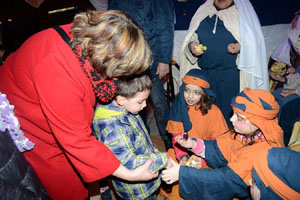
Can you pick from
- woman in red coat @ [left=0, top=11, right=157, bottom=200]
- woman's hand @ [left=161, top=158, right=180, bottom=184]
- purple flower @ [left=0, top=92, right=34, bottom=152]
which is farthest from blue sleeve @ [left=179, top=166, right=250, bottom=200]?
purple flower @ [left=0, top=92, right=34, bottom=152]

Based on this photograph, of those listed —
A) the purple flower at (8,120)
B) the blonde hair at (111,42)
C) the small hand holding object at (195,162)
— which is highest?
the blonde hair at (111,42)

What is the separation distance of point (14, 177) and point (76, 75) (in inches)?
22.4

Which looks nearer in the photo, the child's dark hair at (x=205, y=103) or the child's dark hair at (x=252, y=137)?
the child's dark hair at (x=252, y=137)

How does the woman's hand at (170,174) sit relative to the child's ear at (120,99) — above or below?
below

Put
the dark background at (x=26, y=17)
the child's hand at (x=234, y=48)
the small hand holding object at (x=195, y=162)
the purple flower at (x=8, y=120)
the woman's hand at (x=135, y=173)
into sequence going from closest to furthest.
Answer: the purple flower at (x=8, y=120)
the woman's hand at (x=135, y=173)
the small hand holding object at (x=195, y=162)
the child's hand at (x=234, y=48)
the dark background at (x=26, y=17)

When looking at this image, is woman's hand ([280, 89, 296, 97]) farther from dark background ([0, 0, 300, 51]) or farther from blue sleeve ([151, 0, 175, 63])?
dark background ([0, 0, 300, 51])

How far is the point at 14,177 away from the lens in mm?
913

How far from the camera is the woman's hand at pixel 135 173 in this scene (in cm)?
137

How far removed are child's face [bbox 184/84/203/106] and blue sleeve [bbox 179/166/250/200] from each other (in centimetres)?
104

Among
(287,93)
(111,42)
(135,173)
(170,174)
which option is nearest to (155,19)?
(111,42)

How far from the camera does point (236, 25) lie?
2762mm

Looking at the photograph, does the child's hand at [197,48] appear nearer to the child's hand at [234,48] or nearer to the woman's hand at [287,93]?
the child's hand at [234,48]

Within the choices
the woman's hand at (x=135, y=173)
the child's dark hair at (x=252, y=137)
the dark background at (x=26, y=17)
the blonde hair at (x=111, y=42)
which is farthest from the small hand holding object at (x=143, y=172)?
the dark background at (x=26, y=17)

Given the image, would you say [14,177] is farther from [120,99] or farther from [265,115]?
[265,115]
